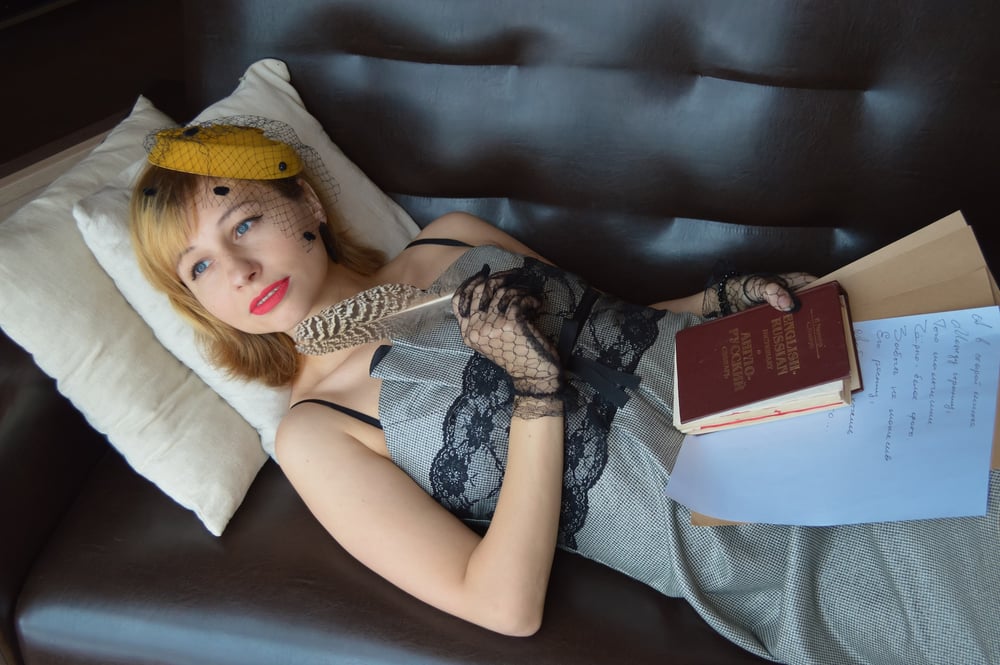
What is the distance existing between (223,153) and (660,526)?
951mm

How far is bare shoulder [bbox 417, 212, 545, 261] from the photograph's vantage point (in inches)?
65.9

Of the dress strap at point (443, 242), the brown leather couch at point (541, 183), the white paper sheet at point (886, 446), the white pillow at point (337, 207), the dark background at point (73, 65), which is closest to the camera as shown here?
the white paper sheet at point (886, 446)

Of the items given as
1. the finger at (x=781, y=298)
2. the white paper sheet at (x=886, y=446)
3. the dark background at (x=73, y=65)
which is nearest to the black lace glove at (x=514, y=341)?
the white paper sheet at (x=886, y=446)

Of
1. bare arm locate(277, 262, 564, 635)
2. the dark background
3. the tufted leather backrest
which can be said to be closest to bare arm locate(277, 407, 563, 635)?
bare arm locate(277, 262, 564, 635)

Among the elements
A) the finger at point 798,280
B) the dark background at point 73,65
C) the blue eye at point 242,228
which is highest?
the finger at point 798,280

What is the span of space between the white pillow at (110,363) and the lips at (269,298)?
283 millimetres

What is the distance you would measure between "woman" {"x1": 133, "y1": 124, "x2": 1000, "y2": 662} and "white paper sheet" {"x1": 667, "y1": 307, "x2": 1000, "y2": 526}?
9 centimetres

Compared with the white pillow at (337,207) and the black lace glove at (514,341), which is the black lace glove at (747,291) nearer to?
the black lace glove at (514,341)

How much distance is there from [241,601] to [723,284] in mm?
989

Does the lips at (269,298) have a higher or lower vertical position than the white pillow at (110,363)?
higher

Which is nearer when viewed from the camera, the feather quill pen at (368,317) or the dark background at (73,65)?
the feather quill pen at (368,317)

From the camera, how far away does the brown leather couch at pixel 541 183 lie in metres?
1.33

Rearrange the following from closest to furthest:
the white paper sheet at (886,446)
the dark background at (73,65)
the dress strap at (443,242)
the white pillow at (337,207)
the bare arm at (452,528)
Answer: the white paper sheet at (886,446) < the bare arm at (452,528) < the white pillow at (337,207) < the dress strap at (443,242) < the dark background at (73,65)

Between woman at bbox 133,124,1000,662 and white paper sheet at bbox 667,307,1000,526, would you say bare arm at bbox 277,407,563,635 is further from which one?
white paper sheet at bbox 667,307,1000,526
